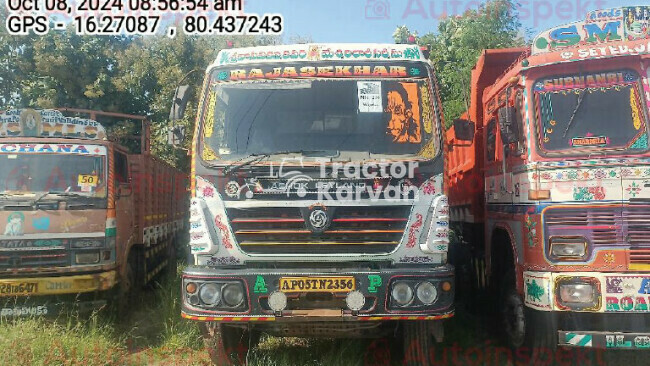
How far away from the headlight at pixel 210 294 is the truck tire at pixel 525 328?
2663 mm

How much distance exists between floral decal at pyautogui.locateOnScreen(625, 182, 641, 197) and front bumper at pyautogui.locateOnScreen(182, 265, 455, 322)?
1656 millimetres

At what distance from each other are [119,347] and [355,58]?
363 cm

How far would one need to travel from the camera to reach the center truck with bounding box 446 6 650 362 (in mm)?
3891

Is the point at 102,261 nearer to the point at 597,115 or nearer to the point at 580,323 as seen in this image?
the point at 580,323

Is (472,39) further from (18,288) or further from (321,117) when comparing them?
(18,288)

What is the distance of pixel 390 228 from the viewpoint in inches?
151

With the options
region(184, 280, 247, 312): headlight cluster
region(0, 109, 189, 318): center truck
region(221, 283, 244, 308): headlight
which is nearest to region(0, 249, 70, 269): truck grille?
region(0, 109, 189, 318): center truck

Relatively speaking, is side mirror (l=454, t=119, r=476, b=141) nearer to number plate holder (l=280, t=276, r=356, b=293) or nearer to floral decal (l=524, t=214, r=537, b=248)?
floral decal (l=524, t=214, r=537, b=248)

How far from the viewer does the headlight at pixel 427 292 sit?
3646 mm

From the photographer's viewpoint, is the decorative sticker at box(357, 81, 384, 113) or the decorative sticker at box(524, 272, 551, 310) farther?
the decorative sticker at box(357, 81, 384, 113)

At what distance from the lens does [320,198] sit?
380cm

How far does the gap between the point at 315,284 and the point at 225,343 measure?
117 cm

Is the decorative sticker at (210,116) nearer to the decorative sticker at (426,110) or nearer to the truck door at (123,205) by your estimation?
the decorative sticker at (426,110)

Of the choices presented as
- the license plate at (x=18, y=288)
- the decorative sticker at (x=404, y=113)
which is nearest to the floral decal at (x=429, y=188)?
the decorative sticker at (x=404, y=113)
